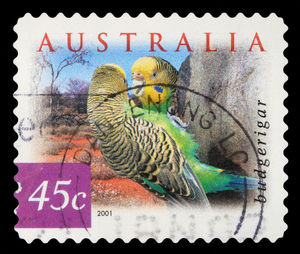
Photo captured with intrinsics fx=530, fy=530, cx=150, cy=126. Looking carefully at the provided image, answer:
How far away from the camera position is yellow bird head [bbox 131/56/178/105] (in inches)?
148

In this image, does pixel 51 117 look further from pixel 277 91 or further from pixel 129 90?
pixel 277 91

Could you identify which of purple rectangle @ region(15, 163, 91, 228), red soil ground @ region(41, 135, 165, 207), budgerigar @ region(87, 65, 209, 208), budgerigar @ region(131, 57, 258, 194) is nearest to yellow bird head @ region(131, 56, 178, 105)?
budgerigar @ region(131, 57, 258, 194)

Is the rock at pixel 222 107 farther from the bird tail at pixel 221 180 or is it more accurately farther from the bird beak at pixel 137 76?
the bird beak at pixel 137 76

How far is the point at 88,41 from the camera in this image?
3.77 meters

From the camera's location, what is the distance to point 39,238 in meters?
3.79

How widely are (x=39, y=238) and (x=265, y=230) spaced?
5.28 feet

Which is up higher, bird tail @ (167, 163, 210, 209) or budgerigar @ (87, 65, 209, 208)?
budgerigar @ (87, 65, 209, 208)

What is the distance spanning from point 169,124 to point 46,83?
0.93 m

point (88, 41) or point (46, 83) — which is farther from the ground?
point (88, 41)

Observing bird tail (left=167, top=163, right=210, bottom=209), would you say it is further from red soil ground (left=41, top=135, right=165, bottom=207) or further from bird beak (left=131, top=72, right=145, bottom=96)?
bird beak (left=131, top=72, right=145, bottom=96)

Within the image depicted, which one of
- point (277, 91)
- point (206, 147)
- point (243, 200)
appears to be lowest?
point (243, 200)

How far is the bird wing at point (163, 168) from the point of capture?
12.4 feet

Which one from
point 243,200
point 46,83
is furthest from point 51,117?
point 243,200

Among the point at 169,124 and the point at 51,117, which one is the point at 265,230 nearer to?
the point at 169,124
